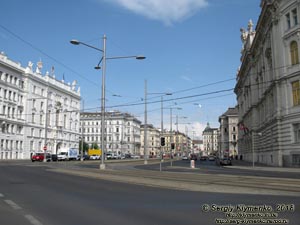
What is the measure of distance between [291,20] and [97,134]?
114775 millimetres

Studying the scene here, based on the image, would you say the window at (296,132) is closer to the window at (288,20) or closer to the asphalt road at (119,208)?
the window at (288,20)

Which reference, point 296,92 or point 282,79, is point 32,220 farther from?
point 282,79

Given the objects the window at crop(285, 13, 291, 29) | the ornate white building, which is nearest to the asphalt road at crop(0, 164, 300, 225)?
the window at crop(285, 13, 291, 29)

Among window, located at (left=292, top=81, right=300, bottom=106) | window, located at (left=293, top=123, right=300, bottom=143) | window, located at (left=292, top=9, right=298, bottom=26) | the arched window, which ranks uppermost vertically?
window, located at (left=292, top=9, right=298, bottom=26)

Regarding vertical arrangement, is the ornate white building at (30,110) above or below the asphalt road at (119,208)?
above

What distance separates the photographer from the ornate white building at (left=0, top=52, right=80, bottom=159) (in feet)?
257

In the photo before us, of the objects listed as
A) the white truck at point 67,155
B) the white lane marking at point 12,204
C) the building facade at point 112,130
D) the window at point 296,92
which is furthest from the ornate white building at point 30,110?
the white lane marking at point 12,204

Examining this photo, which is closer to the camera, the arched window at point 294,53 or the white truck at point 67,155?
the arched window at point 294,53

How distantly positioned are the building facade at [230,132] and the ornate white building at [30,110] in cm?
5477

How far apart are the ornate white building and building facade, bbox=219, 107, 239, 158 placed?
5477 cm

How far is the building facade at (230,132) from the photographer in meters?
128

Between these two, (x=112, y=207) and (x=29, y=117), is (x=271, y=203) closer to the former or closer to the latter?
(x=112, y=207)

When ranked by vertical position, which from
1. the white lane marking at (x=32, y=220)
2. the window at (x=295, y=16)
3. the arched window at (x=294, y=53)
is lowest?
the white lane marking at (x=32, y=220)

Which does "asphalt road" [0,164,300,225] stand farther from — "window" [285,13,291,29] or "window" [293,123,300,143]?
"window" [285,13,291,29]
